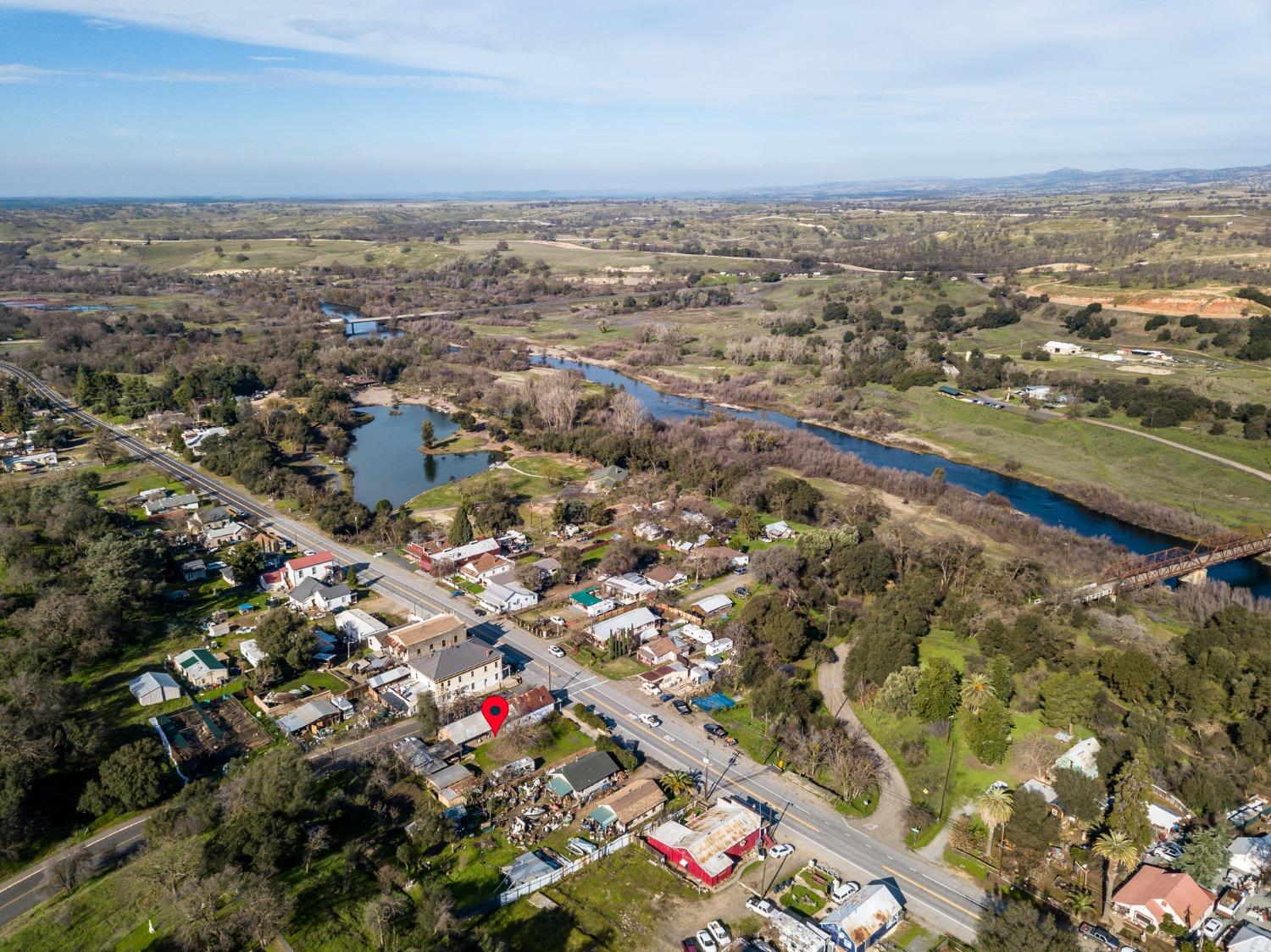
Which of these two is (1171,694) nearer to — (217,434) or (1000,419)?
(1000,419)

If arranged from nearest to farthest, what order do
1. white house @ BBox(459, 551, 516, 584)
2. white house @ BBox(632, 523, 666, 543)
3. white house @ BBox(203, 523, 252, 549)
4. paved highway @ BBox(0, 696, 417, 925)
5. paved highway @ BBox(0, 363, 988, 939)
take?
paved highway @ BBox(0, 696, 417, 925) < paved highway @ BBox(0, 363, 988, 939) < white house @ BBox(459, 551, 516, 584) < white house @ BBox(203, 523, 252, 549) < white house @ BBox(632, 523, 666, 543)

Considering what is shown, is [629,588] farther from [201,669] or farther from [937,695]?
[201,669]

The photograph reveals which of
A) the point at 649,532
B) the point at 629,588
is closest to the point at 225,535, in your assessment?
the point at 629,588

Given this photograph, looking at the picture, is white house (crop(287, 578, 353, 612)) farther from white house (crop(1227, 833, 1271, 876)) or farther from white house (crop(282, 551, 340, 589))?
white house (crop(1227, 833, 1271, 876))

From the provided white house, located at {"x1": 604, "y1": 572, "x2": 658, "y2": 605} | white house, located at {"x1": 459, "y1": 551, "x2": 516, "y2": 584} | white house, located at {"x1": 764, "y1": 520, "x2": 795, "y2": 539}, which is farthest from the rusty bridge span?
white house, located at {"x1": 459, "y1": 551, "x2": 516, "y2": 584}

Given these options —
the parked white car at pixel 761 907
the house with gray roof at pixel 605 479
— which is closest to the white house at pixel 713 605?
the parked white car at pixel 761 907

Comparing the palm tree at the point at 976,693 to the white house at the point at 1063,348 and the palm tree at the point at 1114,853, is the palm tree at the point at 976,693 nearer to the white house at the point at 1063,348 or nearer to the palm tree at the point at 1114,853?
the palm tree at the point at 1114,853

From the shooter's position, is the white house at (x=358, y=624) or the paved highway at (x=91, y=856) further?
the white house at (x=358, y=624)
